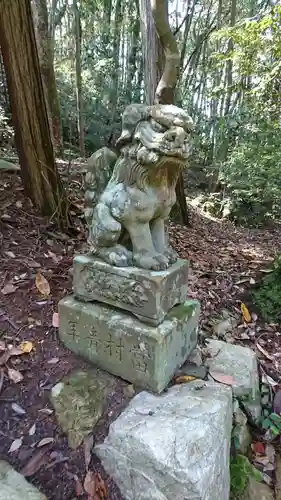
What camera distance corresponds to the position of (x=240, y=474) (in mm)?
1766

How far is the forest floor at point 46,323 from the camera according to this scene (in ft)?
5.21

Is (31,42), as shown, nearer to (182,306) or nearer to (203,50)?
(182,306)

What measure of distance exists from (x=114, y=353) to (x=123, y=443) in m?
0.42

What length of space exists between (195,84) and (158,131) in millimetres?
10453

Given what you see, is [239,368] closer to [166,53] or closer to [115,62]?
[166,53]

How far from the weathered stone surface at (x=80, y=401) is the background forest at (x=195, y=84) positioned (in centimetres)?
306

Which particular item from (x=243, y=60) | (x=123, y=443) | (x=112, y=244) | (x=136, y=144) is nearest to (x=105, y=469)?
(x=123, y=443)

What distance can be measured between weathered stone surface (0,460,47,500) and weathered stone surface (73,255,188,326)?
80 cm

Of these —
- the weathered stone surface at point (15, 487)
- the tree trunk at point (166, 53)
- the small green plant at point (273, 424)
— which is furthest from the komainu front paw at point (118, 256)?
the tree trunk at point (166, 53)

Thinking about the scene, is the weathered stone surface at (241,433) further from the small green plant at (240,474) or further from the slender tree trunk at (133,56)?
the slender tree trunk at (133,56)

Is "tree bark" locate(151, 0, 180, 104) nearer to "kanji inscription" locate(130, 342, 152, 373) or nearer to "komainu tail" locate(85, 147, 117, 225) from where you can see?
"komainu tail" locate(85, 147, 117, 225)

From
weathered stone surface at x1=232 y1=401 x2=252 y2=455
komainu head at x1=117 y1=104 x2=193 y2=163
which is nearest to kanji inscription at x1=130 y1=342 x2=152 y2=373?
weathered stone surface at x1=232 y1=401 x2=252 y2=455

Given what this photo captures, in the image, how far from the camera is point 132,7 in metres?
8.51

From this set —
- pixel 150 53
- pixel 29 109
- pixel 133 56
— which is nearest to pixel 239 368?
pixel 29 109
